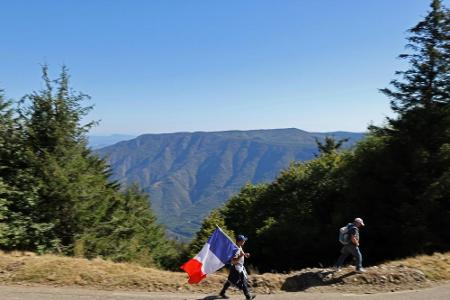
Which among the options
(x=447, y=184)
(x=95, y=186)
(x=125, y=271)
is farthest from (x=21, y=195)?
(x=447, y=184)

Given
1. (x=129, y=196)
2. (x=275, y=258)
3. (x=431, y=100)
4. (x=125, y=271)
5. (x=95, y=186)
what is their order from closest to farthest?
1. (x=125, y=271)
2. (x=95, y=186)
3. (x=431, y=100)
4. (x=275, y=258)
5. (x=129, y=196)

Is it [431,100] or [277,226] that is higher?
[431,100]

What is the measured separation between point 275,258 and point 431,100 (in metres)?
16.6

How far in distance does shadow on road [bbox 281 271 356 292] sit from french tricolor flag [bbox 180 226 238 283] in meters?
1.97

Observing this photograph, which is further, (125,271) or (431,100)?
(431,100)

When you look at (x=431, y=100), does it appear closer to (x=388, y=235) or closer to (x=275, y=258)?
(x=388, y=235)

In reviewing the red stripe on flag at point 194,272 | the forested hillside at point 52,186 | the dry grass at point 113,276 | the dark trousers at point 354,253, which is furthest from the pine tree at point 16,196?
the dark trousers at point 354,253

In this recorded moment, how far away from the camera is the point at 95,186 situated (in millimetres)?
21406

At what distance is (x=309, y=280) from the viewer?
13.1m

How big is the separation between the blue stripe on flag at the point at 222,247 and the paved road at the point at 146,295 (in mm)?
1116

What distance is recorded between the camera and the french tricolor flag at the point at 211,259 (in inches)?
498

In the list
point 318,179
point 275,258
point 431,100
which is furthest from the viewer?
point 318,179

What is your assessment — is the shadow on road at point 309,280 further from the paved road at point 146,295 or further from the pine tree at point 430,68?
the pine tree at point 430,68

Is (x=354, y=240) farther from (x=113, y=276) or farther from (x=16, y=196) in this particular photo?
(x=16, y=196)
